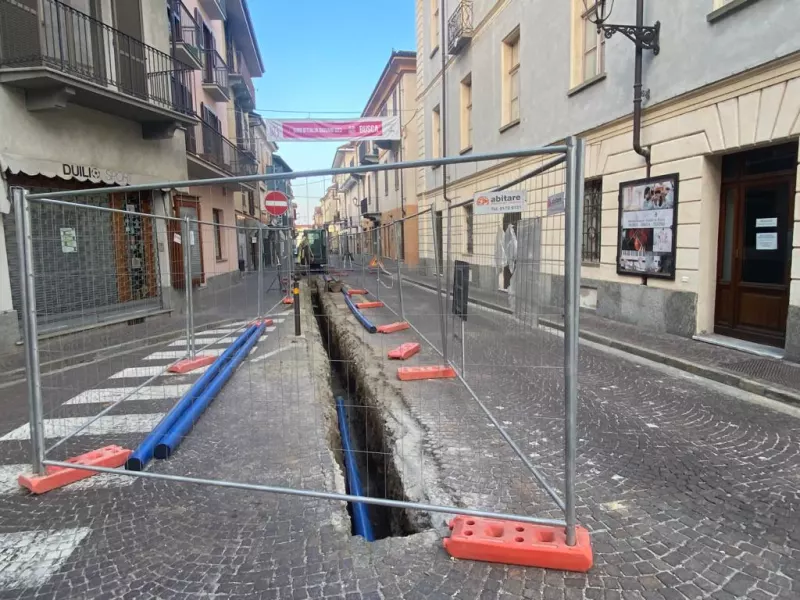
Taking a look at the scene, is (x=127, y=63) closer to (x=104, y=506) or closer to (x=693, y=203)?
(x=104, y=506)

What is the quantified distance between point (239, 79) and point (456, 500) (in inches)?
981

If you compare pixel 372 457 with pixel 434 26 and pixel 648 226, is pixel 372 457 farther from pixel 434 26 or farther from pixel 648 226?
pixel 434 26

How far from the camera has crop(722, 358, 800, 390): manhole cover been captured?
17.7ft

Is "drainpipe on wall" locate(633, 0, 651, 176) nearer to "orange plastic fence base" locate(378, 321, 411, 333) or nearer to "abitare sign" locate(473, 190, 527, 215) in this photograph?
"orange plastic fence base" locate(378, 321, 411, 333)

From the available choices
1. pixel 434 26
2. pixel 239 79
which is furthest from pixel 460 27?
pixel 239 79

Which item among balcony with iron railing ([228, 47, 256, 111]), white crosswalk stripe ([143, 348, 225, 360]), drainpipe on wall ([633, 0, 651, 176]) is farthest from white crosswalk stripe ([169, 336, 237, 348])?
balcony with iron railing ([228, 47, 256, 111])

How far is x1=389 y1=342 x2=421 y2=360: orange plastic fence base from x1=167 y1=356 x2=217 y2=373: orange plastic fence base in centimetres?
242

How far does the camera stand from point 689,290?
777 centimetres

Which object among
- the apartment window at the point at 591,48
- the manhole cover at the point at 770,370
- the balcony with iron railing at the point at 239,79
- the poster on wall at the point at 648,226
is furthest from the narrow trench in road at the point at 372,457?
the balcony with iron railing at the point at 239,79

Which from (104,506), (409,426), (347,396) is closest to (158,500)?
(104,506)

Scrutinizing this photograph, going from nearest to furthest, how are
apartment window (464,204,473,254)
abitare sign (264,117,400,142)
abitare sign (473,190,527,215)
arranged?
abitare sign (473,190,527,215), apartment window (464,204,473,254), abitare sign (264,117,400,142)

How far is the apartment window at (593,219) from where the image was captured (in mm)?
10016

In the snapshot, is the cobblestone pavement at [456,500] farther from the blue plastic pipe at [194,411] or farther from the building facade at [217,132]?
the building facade at [217,132]

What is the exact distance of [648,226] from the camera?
28.0ft
